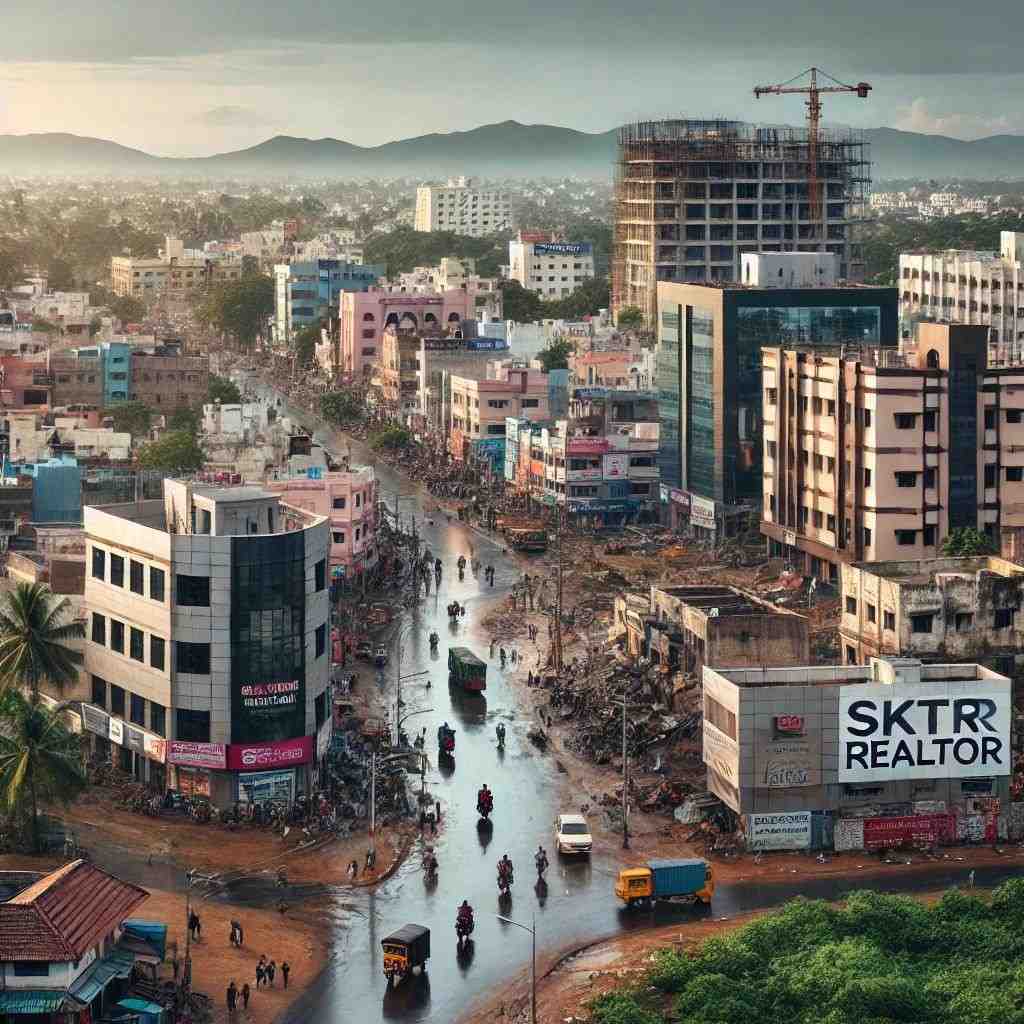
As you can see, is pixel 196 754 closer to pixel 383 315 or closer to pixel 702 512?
pixel 702 512

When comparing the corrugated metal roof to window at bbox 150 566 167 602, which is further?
window at bbox 150 566 167 602

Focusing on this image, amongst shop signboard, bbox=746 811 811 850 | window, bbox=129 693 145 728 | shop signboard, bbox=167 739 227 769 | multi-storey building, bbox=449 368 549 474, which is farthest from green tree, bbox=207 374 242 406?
shop signboard, bbox=746 811 811 850

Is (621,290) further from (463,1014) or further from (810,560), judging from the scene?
(463,1014)

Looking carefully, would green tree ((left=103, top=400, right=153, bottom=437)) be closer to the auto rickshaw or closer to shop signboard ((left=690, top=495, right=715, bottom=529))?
shop signboard ((left=690, top=495, right=715, bottom=529))

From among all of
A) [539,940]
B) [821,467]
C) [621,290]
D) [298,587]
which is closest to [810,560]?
[821,467]

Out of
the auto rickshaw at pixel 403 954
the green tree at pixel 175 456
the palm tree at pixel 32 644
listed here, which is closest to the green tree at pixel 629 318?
the green tree at pixel 175 456

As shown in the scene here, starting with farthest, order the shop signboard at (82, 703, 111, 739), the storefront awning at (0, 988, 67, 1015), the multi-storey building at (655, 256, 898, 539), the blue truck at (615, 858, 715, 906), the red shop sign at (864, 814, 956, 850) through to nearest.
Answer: the multi-storey building at (655, 256, 898, 539), the shop signboard at (82, 703, 111, 739), the red shop sign at (864, 814, 956, 850), the blue truck at (615, 858, 715, 906), the storefront awning at (0, 988, 67, 1015)

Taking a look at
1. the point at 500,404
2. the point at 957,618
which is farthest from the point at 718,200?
the point at 957,618
